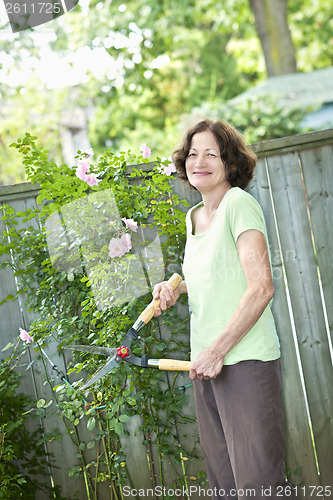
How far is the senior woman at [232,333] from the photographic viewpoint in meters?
1.61

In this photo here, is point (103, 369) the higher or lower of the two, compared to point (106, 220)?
lower

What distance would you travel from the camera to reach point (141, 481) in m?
2.59

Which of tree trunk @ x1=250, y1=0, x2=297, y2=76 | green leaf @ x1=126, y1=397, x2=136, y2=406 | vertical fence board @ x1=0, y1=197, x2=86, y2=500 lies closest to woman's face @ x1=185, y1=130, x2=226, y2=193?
green leaf @ x1=126, y1=397, x2=136, y2=406

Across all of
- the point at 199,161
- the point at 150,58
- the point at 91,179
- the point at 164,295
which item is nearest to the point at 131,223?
the point at 91,179

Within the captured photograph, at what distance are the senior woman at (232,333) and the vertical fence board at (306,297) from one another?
29.6 inches

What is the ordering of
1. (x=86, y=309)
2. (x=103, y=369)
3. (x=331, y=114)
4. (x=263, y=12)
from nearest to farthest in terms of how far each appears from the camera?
(x=103, y=369) < (x=86, y=309) < (x=331, y=114) < (x=263, y=12)

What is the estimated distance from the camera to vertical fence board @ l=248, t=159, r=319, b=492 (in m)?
2.54

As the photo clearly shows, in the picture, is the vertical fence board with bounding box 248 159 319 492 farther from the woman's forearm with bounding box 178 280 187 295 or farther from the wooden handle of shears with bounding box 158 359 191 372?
the wooden handle of shears with bounding box 158 359 191 372

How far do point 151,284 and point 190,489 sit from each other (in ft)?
3.49

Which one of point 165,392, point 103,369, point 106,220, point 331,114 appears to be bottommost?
point 165,392

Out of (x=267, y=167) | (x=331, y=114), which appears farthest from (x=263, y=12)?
(x=267, y=167)

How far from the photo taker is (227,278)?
1.69m

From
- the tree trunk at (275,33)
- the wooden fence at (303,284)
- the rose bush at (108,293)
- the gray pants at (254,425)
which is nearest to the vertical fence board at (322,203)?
the wooden fence at (303,284)

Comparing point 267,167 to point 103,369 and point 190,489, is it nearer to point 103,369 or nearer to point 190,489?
point 103,369
